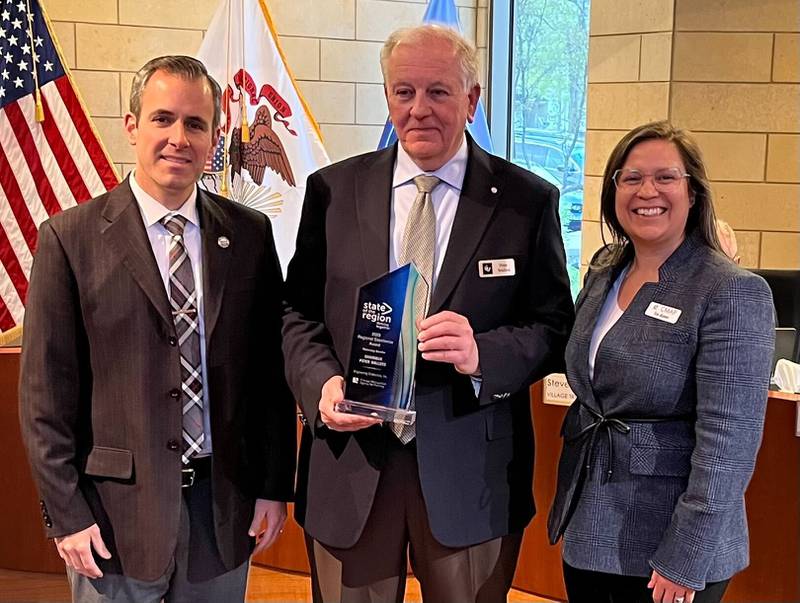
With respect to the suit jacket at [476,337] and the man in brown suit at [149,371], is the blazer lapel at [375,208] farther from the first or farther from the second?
the man in brown suit at [149,371]

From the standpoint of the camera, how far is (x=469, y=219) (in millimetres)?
1938

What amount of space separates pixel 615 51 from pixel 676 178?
9.85ft

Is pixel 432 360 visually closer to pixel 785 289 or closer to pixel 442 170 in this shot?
pixel 442 170

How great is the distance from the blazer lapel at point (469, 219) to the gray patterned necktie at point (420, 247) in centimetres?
2

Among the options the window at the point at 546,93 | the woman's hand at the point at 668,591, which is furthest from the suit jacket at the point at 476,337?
the window at the point at 546,93

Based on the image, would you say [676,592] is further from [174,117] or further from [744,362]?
[174,117]

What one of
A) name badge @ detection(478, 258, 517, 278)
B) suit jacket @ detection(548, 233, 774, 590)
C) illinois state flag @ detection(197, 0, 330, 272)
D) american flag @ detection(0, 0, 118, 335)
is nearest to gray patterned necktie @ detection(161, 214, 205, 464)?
name badge @ detection(478, 258, 517, 278)

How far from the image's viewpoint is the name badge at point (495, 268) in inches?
75.3

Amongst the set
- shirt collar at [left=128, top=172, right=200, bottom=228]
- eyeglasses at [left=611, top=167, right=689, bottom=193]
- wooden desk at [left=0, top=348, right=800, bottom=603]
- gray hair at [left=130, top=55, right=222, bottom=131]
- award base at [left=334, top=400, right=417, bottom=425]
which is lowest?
wooden desk at [left=0, top=348, right=800, bottom=603]

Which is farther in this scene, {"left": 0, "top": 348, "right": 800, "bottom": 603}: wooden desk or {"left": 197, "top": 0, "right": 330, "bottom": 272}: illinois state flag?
{"left": 197, "top": 0, "right": 330, "bottom": 272}: illinois state flag

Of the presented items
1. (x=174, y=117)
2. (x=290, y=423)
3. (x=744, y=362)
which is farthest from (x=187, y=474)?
(x=744, y=362)

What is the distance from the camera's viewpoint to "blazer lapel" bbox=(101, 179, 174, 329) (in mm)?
1775

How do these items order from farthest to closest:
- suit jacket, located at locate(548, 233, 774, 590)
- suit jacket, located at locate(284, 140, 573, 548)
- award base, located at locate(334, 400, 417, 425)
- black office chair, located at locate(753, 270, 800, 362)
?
black office chair, located at locate(753, 270, 800, 362) → suit jacket, located at locate(284, 140, 573, 548) → award base, located at locate(334, 400, 417, 425) → suit jacket, located at locate(548, 233, 774, 590)

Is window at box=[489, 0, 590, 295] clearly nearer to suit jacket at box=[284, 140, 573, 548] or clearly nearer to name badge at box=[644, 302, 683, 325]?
suit jacket at box=[284, 140, 573, 548]
